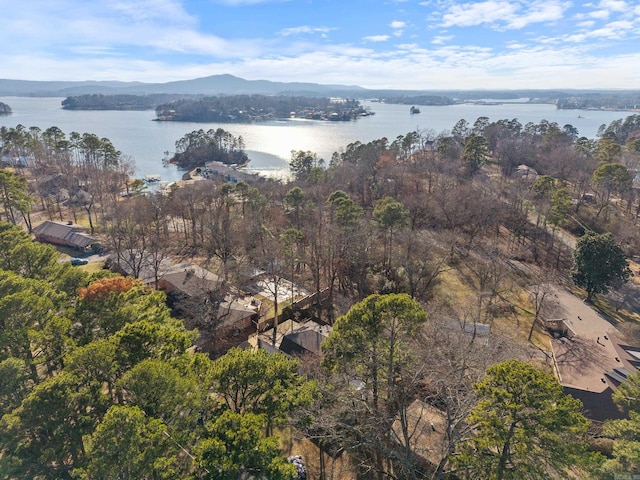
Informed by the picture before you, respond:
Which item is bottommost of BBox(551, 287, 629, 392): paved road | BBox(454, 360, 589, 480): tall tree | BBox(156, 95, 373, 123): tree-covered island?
BBox(551, 287, 629, 392): paved road

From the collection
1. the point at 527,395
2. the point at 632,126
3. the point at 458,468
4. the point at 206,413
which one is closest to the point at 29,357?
the point at 206,413

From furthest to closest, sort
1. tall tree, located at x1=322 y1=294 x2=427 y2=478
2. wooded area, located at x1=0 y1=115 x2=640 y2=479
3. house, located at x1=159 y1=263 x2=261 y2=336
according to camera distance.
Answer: house, located at x1=159 y1=263 x2=261 y2=336 → tall tree, located at x1=322 y1=294 x2=427 y2=478 → wooded area, located at x1=0 y1=115 x2=640 y2=479

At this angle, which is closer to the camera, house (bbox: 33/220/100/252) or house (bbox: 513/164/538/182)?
house (bbox: 33/220/100/252)

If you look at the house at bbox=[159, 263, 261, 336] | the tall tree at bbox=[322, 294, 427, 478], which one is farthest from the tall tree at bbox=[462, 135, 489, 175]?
the tall tree at bbox=[322, 294, 427, 478]

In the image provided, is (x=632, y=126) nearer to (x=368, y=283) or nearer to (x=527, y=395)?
(x=368, y=283)

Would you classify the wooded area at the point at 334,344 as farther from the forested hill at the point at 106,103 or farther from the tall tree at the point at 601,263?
the forested hill at the point at 106,103

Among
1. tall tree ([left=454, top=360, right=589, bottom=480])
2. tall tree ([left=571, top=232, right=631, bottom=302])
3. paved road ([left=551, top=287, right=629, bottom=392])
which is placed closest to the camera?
tall tree ([left=454, top=360, right=589, bottom=480])

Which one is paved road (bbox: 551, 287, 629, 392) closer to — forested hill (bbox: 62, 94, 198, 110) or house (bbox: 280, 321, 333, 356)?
house (bbox: 280, 321, 333, 356)

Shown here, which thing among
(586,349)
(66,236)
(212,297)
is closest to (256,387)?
(212,297)
